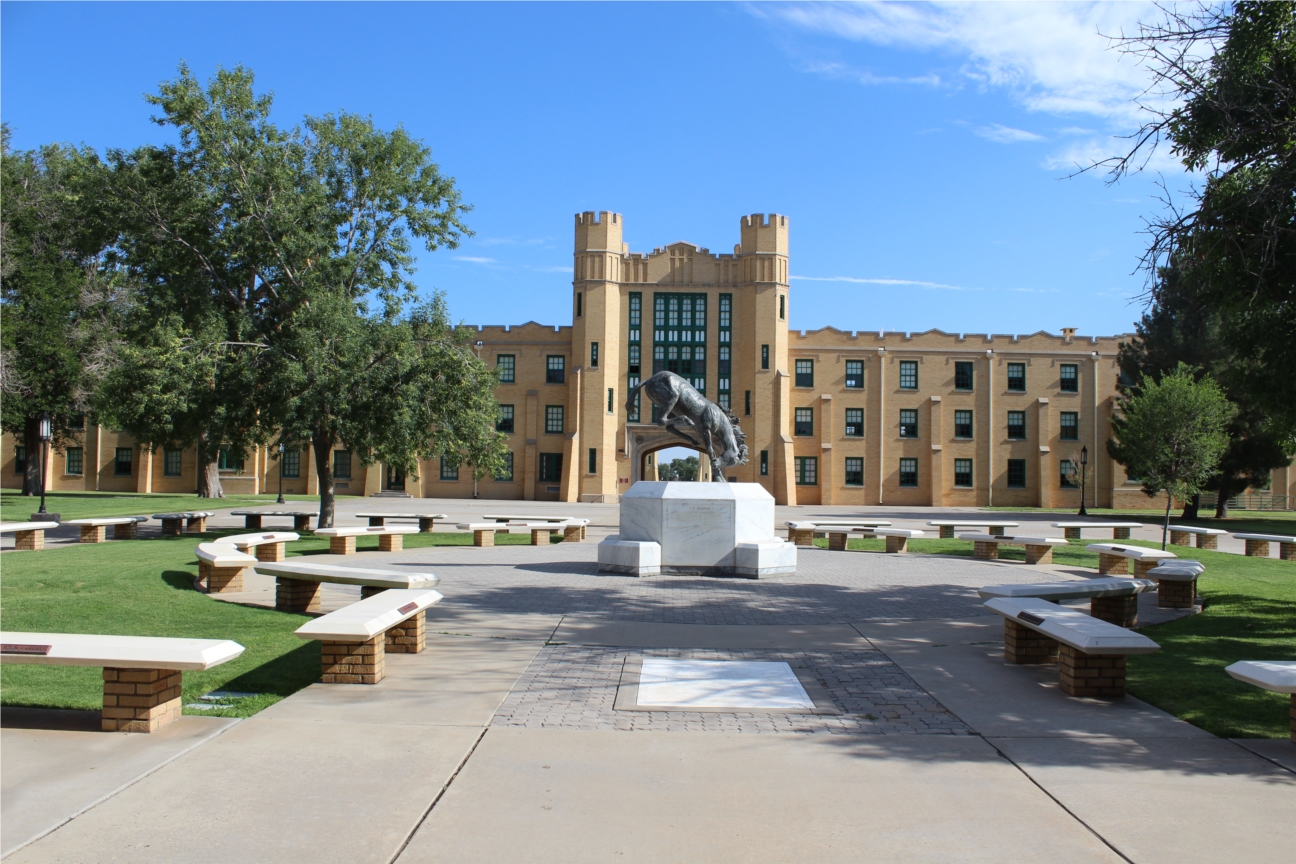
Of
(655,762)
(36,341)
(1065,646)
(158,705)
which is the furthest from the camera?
(36,341)

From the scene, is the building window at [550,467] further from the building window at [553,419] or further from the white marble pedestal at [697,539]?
the white marble pedestal at [697,539]

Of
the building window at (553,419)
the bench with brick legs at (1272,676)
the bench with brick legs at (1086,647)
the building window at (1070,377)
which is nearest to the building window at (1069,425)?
the building window at (1070,377)

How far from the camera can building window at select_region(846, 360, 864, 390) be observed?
54.5 metres

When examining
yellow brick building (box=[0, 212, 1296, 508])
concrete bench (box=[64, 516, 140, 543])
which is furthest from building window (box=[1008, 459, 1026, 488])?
concrete bench (box=[64, 516, 140, 543])

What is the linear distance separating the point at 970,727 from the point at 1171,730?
1318mm

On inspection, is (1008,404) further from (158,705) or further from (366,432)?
(158,705)

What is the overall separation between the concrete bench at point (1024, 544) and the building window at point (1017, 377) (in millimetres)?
38629

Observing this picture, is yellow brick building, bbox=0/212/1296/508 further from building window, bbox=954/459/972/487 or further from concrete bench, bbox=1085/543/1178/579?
concrete bench, bbox=1085/543/1178/579

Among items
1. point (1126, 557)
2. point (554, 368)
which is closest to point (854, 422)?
point (554, 368)

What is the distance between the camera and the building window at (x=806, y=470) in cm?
5344

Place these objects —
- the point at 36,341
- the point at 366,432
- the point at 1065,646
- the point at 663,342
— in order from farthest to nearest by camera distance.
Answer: the point at 663,342 < the point at 36,341 < the point at 366,432 < the point at 1065,646

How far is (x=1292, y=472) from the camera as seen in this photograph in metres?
54.4

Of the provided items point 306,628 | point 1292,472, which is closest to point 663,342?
point 1292,472

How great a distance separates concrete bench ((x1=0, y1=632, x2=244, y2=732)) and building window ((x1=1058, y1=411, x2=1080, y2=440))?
56001mm
